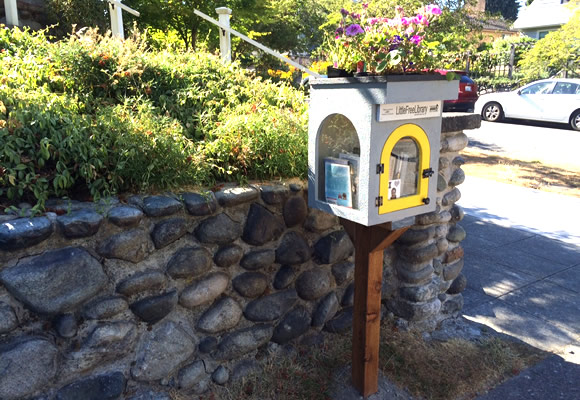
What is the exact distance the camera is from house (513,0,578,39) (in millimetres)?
37438

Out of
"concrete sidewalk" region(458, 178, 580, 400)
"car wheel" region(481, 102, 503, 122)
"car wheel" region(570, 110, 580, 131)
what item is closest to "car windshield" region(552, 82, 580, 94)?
"car wheel" region(570, 110, 580, 131)

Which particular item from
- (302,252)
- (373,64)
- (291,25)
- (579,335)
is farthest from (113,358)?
(291,25)

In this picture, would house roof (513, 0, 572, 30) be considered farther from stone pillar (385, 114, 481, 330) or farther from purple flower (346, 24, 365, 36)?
purple flower (346, 24, 365, 36)

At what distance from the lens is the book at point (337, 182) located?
104 inches

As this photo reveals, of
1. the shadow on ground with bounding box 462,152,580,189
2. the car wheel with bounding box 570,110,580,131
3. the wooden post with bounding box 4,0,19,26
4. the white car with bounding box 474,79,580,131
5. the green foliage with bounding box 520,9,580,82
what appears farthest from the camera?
the green foliage with bounding box 520,9,580,82

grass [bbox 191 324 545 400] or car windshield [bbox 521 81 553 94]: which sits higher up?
car windshield [bbox 521 81 553 94]

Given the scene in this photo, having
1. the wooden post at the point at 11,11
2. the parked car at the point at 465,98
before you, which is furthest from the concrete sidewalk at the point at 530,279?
the parked car at the point at 465,98

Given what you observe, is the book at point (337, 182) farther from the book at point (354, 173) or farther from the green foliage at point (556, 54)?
the green foliage at point (556, 54)

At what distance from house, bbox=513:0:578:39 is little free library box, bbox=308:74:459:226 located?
40.2 m

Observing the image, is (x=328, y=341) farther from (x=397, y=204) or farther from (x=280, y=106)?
(x=280, y=106)

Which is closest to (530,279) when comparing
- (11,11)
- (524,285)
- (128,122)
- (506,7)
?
(524,285)

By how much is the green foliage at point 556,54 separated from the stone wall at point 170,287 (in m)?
19.2

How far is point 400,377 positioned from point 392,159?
4.99 ft

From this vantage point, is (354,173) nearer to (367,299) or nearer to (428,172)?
(428,172)
